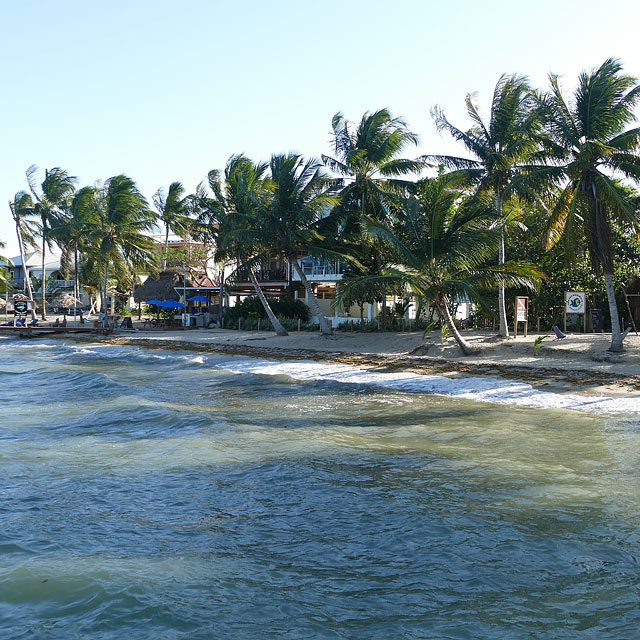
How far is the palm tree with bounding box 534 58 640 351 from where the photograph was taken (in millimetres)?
17109

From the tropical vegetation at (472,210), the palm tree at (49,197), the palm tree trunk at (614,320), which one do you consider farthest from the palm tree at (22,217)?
the palm tree trunk at (614,320)

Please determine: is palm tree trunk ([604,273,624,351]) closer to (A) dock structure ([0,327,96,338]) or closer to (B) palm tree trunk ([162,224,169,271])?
(A) dock structure ([0,327,96,338])

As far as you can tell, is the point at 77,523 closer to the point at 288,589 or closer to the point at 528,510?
the point at 288,589

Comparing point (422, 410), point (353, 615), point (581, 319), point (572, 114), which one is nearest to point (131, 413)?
point (422, 410)

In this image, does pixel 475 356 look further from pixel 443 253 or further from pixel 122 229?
pixel 122 229

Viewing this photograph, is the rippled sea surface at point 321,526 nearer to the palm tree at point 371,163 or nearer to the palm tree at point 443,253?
the palm tree at point 443,253

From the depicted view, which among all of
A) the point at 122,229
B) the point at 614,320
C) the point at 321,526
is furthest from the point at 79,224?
the point at 321,526

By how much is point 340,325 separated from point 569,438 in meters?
22.1

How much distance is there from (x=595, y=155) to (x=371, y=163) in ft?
35.3

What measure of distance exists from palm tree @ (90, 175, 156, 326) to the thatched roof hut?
95.7 inches

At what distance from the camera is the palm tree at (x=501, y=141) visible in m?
20.1

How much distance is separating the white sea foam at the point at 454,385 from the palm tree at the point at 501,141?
6.12m

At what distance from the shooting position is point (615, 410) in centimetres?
1168

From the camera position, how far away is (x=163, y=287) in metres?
47.4
